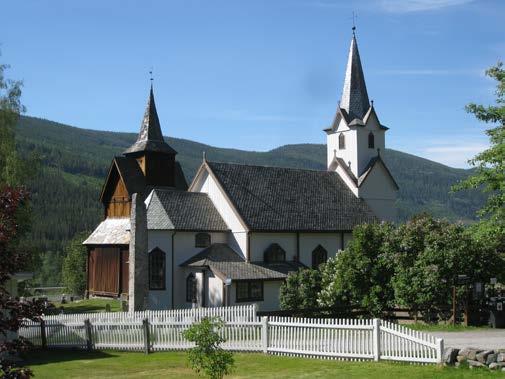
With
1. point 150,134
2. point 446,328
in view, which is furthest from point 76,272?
point 446,328

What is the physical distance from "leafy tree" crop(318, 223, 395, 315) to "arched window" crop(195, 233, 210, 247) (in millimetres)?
→ 11087

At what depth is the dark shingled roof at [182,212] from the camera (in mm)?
40125

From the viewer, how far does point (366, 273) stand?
1225 inches

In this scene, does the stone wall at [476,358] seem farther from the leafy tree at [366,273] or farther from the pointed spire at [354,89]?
the pointed spire at [354,89]

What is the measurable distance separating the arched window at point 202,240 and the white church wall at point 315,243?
6.46m

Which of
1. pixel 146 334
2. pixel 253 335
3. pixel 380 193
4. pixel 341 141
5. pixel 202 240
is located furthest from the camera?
pixel 341 141

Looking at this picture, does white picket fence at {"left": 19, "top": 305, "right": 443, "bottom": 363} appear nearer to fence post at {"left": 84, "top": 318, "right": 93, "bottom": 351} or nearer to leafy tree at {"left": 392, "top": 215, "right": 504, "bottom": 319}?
fence post at {"left": 84, "top": 318, "right": 93, "bottom": 351}

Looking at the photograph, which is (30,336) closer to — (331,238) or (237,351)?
(237,351)

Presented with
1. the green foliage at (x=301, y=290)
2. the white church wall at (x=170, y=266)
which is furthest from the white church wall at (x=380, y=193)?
the green foliage at (x=301, y=290)

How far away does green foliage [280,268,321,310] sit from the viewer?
113 feet

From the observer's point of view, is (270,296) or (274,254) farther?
(274,254)

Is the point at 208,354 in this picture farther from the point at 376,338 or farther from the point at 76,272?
the point at 76,272

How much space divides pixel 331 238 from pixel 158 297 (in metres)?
12.9

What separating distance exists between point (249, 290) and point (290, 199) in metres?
9.33
